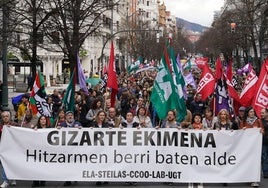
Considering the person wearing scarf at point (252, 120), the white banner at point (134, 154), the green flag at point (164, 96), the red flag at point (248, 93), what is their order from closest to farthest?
the white banner at point (134, 154) → the person wearing scarf at point (252, 120) → the green flag at point (164, 96) → the red flag at point (248, 93)

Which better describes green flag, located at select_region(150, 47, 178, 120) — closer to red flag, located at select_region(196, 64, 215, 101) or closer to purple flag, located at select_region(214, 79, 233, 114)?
purple flag, located at select_region(214, 79, 233, 114)

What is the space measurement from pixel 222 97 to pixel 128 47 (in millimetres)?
59319

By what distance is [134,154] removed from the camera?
10.4m

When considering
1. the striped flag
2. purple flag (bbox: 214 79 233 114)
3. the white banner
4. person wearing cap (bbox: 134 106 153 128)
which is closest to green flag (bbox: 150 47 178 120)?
person wearing cap (bbox: 134 106 153 128)

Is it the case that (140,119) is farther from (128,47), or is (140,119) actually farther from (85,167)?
(128,47)

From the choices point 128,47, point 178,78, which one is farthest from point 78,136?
point 128,47

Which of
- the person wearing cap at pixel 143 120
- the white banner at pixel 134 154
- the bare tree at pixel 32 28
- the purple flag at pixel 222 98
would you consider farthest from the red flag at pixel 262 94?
the bare tree at pixel 32 28

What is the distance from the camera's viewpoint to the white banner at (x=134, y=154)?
1040 cm

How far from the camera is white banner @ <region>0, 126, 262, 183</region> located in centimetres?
1040

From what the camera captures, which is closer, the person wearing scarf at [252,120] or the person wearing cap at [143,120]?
the person wearing scarf at [252,120]

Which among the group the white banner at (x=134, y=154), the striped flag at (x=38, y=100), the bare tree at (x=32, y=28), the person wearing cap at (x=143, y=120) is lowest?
the white banner at (x=134, y=154)

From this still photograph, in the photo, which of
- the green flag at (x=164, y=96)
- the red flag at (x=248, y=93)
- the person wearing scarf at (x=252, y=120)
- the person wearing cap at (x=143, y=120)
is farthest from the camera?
the red flag at (x=248, y=93)

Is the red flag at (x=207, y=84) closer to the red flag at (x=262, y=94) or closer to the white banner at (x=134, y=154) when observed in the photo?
the red flag at (x=262, y=94)

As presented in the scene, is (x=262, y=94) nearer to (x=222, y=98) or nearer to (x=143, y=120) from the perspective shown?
(x=222, y=98)
